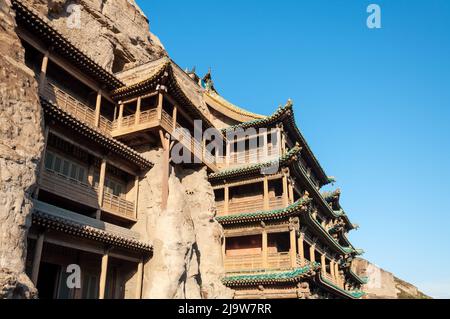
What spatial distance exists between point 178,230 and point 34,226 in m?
7.20

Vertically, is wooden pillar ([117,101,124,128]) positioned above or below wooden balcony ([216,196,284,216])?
above

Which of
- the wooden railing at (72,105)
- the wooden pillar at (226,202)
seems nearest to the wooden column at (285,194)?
the wooden pillar at (226,202)

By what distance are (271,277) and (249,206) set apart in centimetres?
538

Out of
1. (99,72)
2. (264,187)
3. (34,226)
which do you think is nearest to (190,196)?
(264,187)

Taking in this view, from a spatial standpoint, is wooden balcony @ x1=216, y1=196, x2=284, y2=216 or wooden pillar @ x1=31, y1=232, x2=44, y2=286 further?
wooden balcony @ x1=216, y1=196, x2=284, y2=216

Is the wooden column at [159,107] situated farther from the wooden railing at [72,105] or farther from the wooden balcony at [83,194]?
the wooden balcony at [83,194]

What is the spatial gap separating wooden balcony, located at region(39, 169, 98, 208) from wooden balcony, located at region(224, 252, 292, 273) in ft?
32.3

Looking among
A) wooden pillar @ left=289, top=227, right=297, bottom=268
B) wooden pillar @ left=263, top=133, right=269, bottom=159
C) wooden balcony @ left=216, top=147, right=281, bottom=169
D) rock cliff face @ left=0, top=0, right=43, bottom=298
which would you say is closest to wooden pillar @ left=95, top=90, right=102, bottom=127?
rock cliff face @ left=0, top=0, right=43, bottom=298

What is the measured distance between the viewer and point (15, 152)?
1278cm

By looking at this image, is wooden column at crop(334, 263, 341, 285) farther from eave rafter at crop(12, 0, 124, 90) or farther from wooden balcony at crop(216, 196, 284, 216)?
eave rafter at crop(12, 0, 124, 90)

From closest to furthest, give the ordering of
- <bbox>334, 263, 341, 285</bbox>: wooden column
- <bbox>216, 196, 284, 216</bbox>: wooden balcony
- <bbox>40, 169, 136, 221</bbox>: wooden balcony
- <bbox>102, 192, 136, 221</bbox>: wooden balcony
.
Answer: <bbox>40, 169, 136, 221</bbox>: wooden balcony
<bbox>102, 192, 136, 221</bbox>: wooden balcony
<bbox>216, 196, 284, 216</bbox>: wooden balcony
<bbox>334, 263, 341, 285</bbox>: wooden column

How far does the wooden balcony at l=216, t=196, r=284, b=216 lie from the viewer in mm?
25250

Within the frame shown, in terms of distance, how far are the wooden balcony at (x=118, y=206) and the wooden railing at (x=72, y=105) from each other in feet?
11.6

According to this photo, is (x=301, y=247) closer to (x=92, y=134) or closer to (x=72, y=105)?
(x=92, y=134)
